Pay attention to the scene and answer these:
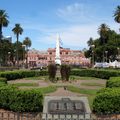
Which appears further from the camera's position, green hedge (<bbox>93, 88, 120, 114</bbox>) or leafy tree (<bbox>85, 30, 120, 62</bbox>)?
leafy tree (<bbox>85, 30, 120, 62</bbox>)

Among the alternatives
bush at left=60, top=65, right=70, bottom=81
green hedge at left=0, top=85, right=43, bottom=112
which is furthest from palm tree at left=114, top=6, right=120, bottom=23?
green hedge at left=0, top=85, right=43, bottom=112

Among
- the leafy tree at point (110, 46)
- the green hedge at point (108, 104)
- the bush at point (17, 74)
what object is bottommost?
the green hedge at point (108, 104)

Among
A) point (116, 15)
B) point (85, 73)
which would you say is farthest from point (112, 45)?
point (85, 73)

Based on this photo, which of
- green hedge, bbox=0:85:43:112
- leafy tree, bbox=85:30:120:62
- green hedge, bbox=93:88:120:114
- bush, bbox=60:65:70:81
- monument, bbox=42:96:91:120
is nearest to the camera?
monument, bbox=42:96:91:120

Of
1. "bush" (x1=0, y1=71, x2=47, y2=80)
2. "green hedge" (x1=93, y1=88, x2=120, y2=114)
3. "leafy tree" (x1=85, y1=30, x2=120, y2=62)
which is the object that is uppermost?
"leafy tree" (x1=85, y1=30, x2=120, y2=62)

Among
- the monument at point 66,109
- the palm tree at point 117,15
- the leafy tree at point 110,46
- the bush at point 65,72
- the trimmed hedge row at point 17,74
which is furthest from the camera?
the leafy tree at point 110,46

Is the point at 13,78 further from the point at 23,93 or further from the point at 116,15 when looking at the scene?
the point at 116,15

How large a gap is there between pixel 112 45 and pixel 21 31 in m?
26.7

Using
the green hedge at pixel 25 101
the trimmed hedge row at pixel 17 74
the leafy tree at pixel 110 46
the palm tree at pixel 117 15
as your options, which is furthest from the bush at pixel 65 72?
the leafy tree at pixel 110 46

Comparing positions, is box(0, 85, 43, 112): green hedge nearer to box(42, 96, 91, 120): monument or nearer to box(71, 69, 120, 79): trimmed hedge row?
box(42, 96, 91, 120): monument

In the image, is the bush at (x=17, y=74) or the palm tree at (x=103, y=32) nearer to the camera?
the bush at (x=17, y=74)

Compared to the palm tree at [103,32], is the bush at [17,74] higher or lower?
lower

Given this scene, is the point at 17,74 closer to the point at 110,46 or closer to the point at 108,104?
the point at 108,104

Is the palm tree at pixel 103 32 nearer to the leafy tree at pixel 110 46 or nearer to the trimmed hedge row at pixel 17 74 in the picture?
the leafy tree at pixel 110 46
